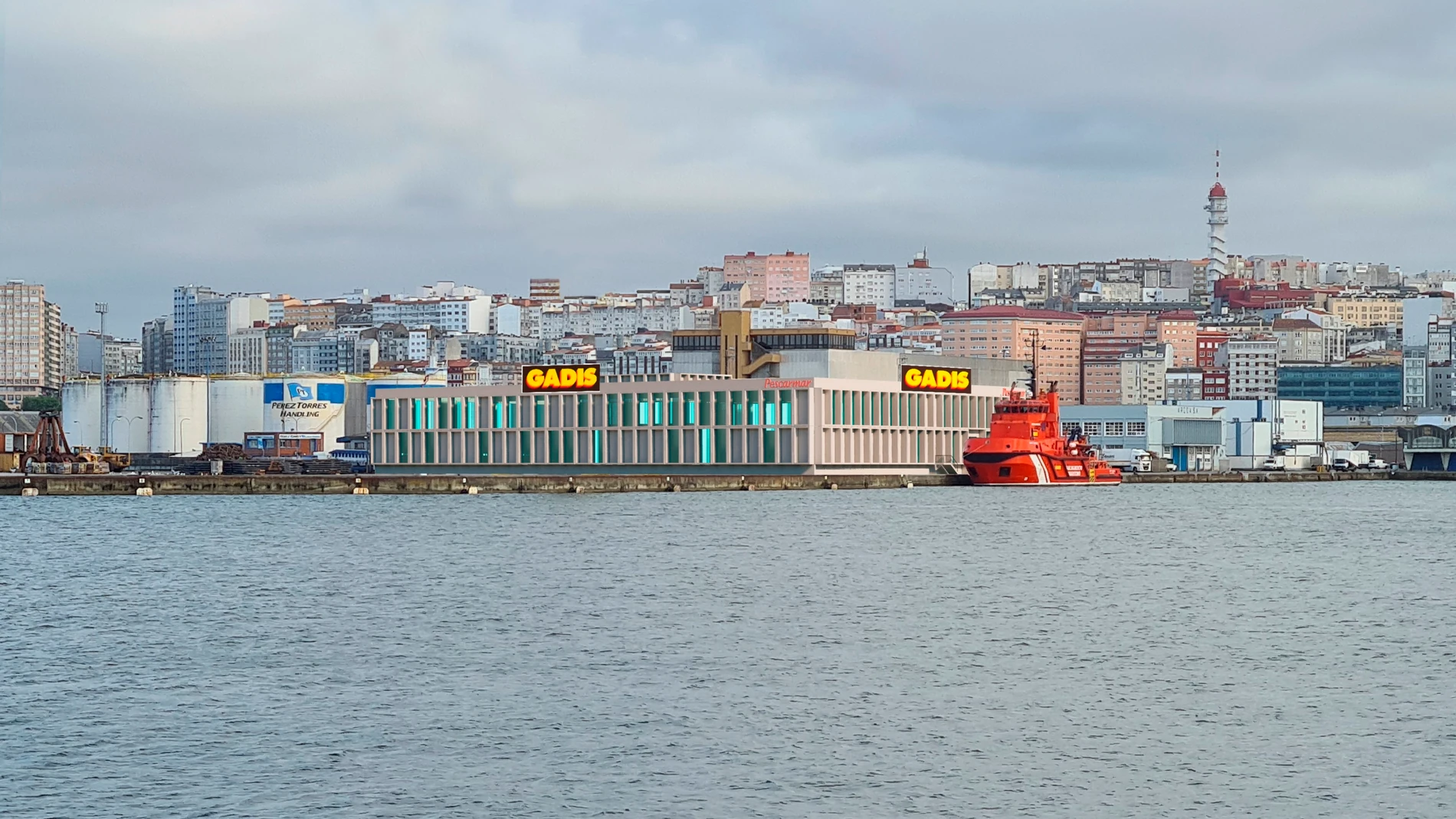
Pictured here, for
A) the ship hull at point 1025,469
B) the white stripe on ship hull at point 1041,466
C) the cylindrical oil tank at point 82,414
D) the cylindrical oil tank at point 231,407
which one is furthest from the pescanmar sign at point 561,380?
the cylindrical oil tank at point 82,414

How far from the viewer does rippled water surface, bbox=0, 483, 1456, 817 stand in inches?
818

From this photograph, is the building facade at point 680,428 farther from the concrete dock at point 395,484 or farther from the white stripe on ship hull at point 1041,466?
the white stripe on ship hull at point 1041,466

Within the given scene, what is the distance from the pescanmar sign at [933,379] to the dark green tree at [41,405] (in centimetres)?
10293

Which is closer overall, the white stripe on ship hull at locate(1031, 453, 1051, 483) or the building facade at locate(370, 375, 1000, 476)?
the white stripe on ship hull at locate(1031, 453, 1051, 483)

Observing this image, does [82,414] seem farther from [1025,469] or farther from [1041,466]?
[1041,466]

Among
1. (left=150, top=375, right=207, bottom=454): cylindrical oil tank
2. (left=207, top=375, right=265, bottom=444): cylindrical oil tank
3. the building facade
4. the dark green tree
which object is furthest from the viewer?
the dark green tree

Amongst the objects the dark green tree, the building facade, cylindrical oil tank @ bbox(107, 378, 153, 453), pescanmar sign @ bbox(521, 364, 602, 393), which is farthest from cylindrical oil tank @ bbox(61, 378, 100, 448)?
pescanmar sign @ bbox(521, 364, 602, 393)

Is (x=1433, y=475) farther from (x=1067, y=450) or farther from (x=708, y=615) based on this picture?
(x=708, y=615)

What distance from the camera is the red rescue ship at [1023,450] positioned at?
9938cm

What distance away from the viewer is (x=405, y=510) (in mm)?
74625

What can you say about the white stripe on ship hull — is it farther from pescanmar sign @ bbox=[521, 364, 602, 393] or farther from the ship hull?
pescanmar sign @ bbox=[521, 364, 602, 393]

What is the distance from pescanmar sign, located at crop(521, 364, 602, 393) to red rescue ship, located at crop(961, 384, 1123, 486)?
1955 cm

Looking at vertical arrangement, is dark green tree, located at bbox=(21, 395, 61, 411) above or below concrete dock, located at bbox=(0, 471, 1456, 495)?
above

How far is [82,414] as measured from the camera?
141250 mm
